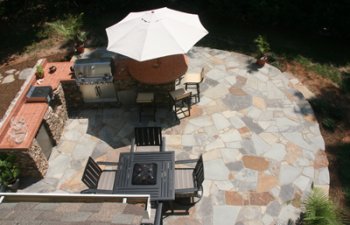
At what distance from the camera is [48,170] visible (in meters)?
9.49

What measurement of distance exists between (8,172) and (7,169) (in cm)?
9

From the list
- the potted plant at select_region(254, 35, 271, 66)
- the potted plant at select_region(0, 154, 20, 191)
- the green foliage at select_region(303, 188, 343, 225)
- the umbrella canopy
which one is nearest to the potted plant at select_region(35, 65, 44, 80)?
the umbrella canopy

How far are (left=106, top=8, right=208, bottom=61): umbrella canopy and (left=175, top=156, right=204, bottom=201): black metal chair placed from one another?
3390mm

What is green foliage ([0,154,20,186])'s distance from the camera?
8593 mm

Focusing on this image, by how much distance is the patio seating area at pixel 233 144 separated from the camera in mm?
8523

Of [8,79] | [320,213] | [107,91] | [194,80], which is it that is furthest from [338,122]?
[8,79]

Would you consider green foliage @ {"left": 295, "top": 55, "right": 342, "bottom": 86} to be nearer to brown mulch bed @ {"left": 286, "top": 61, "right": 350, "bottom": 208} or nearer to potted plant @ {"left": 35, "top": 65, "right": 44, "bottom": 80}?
brown mulch bed @ {"left": 286, "top": 61, "right": 350, "bottom": 208}

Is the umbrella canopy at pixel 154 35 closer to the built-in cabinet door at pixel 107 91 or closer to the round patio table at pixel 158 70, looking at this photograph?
the round patio table at pixel 158 70

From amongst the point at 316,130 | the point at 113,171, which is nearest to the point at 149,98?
the point at 113,171

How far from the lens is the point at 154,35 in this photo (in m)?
9.63

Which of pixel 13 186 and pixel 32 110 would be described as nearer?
pixel 13 186

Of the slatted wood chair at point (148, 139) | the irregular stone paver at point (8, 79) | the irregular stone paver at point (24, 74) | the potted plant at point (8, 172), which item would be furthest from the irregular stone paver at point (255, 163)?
the irregular stone paver at point (8, 79)

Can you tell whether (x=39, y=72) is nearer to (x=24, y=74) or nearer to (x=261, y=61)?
(x=24, y=74)

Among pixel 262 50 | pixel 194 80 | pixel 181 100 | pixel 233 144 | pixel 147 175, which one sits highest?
pixel 262 50
